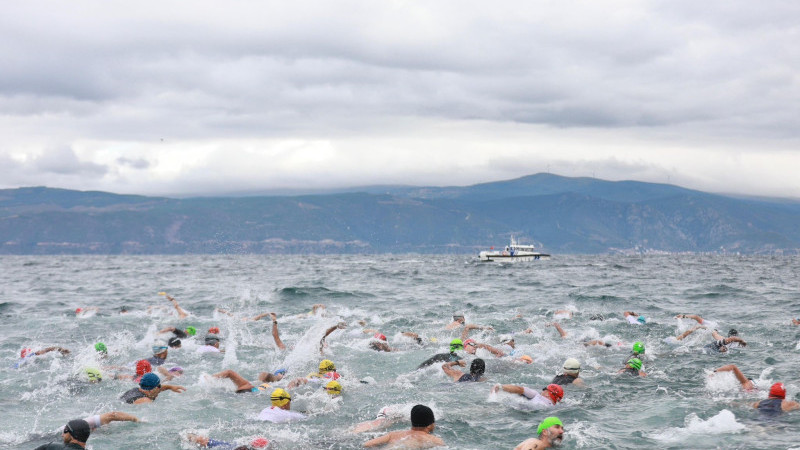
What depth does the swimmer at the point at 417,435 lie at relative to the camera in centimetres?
1076

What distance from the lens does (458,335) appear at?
79.1 feet

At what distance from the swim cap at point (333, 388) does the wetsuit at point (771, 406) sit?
8.23m

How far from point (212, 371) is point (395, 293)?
2526 centimetres

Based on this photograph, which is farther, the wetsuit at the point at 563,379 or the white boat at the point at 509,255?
the white boat at the point at 509,255

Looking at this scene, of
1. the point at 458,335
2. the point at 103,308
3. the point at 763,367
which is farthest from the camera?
the point at 103,308

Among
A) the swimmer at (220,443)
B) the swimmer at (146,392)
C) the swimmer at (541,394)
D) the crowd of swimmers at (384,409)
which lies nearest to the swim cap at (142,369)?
the crowd of swimmers at (384,409)

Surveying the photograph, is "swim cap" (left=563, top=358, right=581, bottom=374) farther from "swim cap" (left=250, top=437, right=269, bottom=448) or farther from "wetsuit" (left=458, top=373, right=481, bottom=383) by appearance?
"swim cap" (left=250, top=437, right=269, bottom=448)

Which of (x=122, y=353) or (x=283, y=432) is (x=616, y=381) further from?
(x=122, y=353)

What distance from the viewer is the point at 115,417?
12031mm

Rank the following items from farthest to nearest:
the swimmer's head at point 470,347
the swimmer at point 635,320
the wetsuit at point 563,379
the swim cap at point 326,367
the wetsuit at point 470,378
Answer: the swimmer at point 635,320, the swimmer's head at point 470,347, the swim cap at point 326,367, the wetsuit at point 470,378, the wetsuit at point 563,379

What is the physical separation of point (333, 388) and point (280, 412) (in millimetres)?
2001

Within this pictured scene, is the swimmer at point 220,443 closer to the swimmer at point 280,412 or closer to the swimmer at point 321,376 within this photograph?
A: the swimmer at point 280,412

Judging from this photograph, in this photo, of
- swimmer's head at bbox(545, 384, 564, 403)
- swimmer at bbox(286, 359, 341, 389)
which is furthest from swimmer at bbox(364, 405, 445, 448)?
swimmer at bbox(286, 359, 341, 389)

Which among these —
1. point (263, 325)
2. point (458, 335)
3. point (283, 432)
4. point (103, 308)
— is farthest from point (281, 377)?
point (103, 308)
